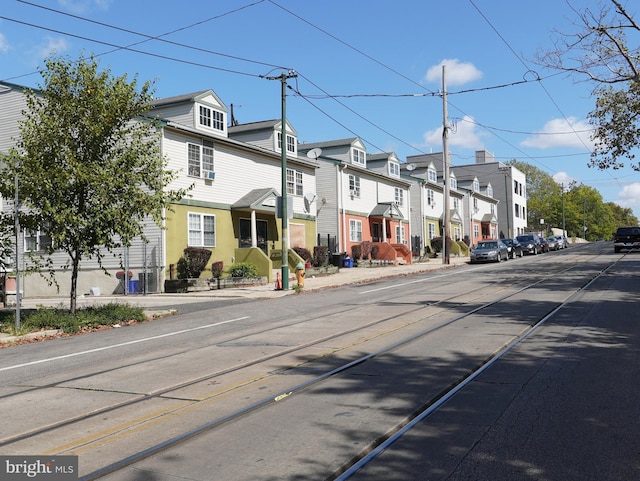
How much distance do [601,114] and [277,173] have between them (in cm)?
1626

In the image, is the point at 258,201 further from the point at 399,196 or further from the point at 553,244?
the point at 553,244

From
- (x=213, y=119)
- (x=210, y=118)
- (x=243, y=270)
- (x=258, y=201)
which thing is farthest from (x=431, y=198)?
(x=243, y=270)

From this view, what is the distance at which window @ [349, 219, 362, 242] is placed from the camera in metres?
40.5

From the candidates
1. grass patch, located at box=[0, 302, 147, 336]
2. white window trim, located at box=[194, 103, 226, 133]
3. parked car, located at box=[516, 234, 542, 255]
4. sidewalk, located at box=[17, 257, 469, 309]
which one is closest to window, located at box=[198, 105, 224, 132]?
white window trim, located at box=[194, 103, 226, 133]

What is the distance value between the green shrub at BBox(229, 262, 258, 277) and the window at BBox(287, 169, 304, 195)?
7400 millimetres

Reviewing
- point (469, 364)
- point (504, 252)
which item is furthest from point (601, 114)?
point (469, 364)

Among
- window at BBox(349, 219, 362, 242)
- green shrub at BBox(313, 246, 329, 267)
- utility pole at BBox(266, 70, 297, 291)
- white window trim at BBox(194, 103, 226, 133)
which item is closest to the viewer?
utility pole at BBox(266, 70, 297, 291)

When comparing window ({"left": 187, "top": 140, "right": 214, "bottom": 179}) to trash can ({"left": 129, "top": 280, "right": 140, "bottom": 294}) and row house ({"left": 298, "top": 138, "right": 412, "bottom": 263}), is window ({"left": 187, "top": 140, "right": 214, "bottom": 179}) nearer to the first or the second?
trash can ({"left": 129, "top": 280, "right": 140, "bottom": 294})

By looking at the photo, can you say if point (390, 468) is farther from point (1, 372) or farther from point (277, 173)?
point (277, 173)

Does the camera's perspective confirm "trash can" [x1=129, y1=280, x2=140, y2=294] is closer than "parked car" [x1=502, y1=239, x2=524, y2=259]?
Yes

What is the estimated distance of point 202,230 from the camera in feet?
88.7

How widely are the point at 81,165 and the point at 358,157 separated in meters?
30.2

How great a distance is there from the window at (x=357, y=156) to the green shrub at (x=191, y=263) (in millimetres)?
19067

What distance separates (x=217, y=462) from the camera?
4840 mm
